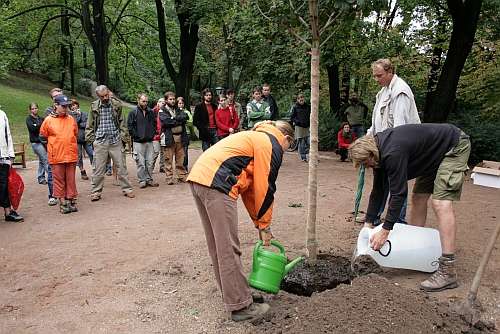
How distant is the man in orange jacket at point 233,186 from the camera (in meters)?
3.39

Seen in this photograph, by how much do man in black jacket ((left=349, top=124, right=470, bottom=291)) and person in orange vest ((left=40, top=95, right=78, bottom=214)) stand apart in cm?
477

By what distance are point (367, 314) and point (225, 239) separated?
112cm

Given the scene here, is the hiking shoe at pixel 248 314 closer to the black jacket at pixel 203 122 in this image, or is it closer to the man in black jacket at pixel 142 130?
the man in black jacket at pixel 142 130

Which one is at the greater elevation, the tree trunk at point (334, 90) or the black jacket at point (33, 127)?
the tree trunk at point (334, 90)

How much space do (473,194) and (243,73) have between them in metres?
20.2

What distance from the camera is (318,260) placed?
15.5 ft

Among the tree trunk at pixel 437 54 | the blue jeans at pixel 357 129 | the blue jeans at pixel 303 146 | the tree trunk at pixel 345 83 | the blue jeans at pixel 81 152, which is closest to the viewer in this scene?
the blue jeans at pixel 81 152

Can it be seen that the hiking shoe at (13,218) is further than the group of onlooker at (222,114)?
No

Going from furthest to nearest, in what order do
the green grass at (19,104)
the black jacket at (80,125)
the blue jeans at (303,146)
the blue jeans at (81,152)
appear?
1. the green grass at (19,104)
2. the blue jeans at (303,146)
3. the blue jeans at (81,152)
4. the black jacket at (80,125)

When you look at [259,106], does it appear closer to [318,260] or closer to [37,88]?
[318,260]

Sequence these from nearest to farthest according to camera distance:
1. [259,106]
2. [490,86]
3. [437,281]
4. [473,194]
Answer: [437,281] < [473,194] < [259,106] < [490,86]

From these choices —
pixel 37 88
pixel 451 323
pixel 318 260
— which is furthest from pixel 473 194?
pixel 37 88

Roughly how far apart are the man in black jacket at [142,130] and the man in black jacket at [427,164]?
17.9 feet

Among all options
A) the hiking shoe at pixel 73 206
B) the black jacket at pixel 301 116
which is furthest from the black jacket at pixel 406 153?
the black jacket at pixel 301 116
